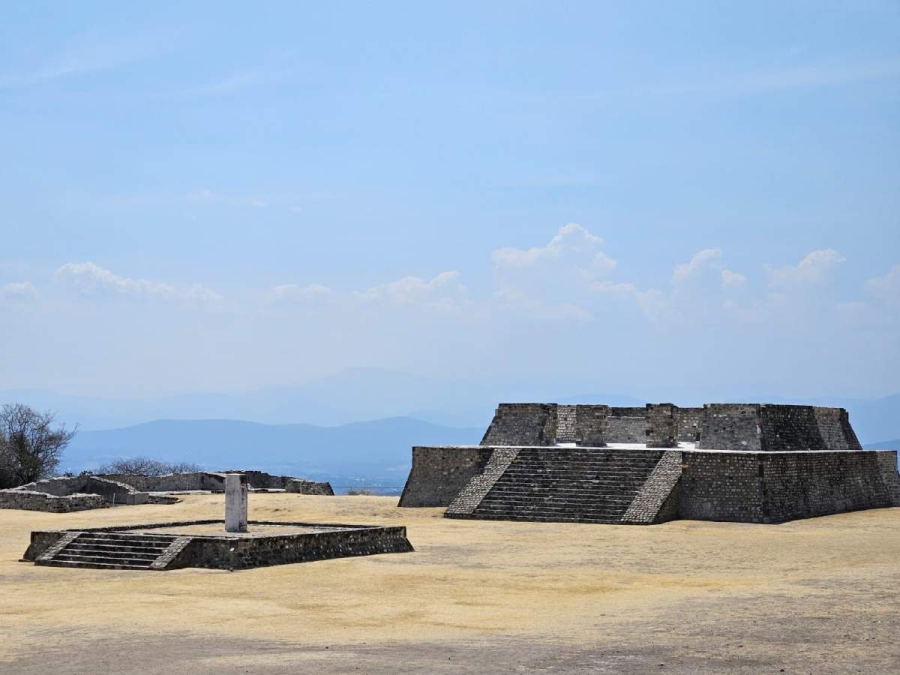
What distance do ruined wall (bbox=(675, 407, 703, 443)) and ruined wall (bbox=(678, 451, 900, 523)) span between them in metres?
4.22

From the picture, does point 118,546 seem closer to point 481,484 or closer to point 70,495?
point 481,484

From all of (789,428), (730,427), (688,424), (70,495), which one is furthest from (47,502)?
(789,428)

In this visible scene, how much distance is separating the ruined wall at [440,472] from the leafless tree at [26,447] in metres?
16.3

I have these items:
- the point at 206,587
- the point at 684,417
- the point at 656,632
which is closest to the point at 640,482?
the point at 684,417

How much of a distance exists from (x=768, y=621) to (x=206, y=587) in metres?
7.40

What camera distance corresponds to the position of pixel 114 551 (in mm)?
19234

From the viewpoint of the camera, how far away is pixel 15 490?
110 feet

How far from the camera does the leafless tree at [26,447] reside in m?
42.5

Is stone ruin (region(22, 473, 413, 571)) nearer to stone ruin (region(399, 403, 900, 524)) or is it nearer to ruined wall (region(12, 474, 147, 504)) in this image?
stone ruin (region(399, 403, 900, 524))

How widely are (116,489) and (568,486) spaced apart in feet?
47.4

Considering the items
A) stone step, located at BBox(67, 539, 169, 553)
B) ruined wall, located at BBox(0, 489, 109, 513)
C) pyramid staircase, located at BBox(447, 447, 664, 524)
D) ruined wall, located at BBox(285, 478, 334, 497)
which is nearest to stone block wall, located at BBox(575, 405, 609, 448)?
pyramid staircase, located at BBox(447, 447, 664, 524)

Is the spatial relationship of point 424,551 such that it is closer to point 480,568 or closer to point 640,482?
point 480,568

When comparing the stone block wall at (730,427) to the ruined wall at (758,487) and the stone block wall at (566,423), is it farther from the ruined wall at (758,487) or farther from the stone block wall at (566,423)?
the stone block wall at (566,423)

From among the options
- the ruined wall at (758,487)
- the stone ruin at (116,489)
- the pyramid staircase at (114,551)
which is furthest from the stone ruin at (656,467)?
→ the pyramid staircase at (114,551)
